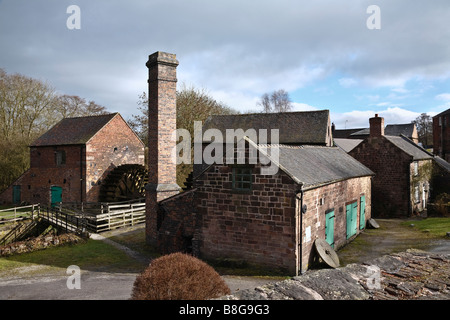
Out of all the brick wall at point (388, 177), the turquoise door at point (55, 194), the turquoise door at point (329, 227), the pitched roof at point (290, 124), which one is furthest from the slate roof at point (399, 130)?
the turquoise door at point (55, 194)

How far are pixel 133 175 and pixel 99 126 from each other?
4.81 meters

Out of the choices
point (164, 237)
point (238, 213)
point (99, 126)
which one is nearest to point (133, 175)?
point (99, 126)

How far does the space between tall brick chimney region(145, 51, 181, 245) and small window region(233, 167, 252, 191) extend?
13.9 ft

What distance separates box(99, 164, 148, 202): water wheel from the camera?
24703mm

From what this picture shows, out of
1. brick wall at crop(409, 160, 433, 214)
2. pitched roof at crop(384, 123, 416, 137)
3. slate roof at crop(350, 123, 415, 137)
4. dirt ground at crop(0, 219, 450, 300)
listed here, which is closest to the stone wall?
dirt ground at crop(0, 219, 450, 300)

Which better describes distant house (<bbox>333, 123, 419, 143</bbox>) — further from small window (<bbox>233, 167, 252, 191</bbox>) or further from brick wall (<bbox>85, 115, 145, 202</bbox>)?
small window (<bbox>233, 167, 252, 191</bbox>)

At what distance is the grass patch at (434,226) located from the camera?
16.4m

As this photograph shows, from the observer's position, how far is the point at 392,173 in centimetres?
2350

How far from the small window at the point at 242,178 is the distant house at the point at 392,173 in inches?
664

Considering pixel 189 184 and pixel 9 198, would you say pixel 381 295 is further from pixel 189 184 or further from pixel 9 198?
pixel 9 198

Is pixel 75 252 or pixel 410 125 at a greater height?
pixel 410 125

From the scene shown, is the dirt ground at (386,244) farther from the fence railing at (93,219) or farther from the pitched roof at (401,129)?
the pitched roof at (401,129)

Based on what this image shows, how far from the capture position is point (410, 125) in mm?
54812
